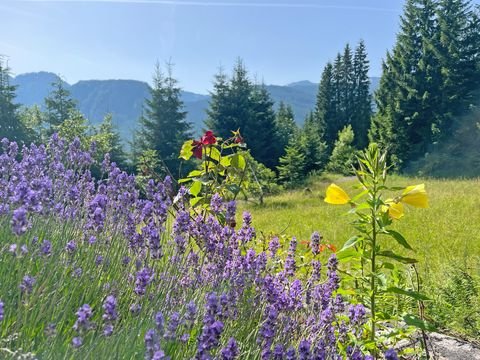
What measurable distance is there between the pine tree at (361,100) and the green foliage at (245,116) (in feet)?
39.2

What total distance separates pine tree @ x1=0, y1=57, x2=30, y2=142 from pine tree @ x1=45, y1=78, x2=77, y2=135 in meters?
5.15

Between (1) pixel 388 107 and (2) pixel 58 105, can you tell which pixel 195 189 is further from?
(2) pixel 58 105

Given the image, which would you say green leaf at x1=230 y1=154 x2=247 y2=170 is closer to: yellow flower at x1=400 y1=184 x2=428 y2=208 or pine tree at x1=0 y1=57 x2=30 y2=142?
yellow flower at x1=400 y1=184 x2=428 y2=208

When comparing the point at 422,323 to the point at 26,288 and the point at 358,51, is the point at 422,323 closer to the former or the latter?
the point at 26,288

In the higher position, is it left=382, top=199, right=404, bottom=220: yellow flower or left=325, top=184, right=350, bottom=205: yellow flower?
left=325, top=184, right=350, bottom=205: yellow flower

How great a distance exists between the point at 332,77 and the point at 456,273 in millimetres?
45893

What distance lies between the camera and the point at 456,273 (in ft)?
11.8

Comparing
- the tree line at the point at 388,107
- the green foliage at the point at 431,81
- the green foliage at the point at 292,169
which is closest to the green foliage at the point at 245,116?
the tree line at the point at 388,107

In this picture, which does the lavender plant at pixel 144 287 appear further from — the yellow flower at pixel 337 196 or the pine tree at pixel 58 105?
the pine tree at pixel 58 105

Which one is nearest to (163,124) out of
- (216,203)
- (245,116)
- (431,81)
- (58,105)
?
(245,116)

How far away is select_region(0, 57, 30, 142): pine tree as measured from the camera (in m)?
29.2

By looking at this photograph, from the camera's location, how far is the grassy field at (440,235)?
3252mm

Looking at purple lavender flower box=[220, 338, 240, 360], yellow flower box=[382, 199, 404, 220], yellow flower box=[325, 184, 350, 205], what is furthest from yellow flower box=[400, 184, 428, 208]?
purple lavender flower box=[220, 338, 240, 360]

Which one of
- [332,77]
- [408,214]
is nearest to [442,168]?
[408,214]
